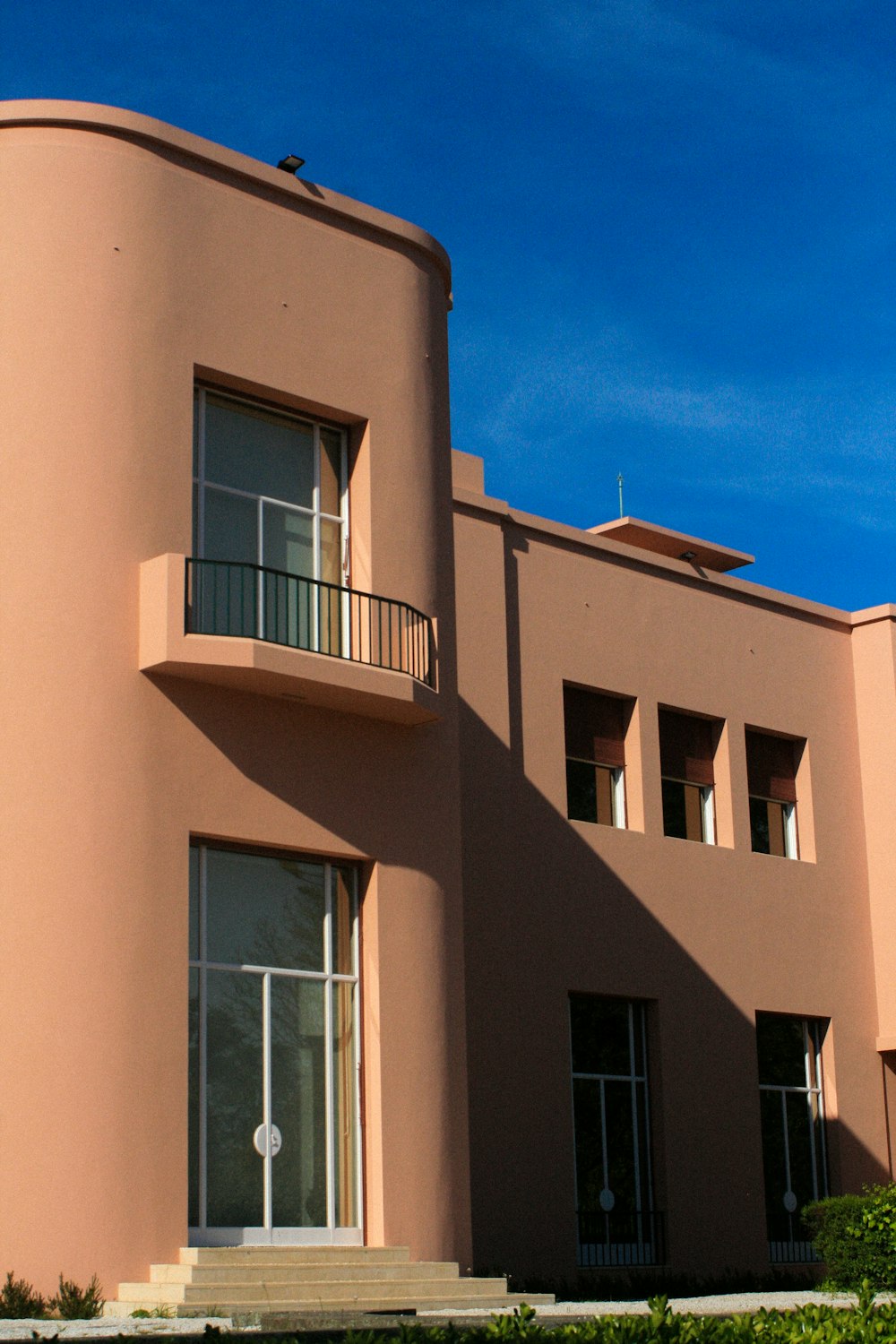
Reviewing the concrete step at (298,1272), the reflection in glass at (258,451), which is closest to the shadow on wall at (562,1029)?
the concrete step at (298,1272)

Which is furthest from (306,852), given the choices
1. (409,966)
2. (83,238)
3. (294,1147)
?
(83,238)

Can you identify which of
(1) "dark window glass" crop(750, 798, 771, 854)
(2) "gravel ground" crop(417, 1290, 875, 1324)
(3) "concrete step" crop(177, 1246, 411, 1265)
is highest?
(1) "dark window glass" crop(750, 798, 771, 854)

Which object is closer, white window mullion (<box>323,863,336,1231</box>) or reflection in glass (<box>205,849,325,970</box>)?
reflection in glass (<box>205,849,325,970</box>)

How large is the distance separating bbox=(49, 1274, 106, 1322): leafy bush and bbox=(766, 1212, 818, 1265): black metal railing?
440 inches

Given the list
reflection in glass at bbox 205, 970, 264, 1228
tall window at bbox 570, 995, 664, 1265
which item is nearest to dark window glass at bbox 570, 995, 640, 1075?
tall window at bbox 570, 995, 664, 1265

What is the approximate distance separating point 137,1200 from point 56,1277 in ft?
2.51

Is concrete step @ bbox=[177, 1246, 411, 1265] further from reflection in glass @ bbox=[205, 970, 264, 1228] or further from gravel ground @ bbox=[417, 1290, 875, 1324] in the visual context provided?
gravel ground @ bbox=[417, 1290, 875, 1324]

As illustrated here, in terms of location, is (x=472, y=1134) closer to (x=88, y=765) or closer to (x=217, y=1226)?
(x=217, y=1226)

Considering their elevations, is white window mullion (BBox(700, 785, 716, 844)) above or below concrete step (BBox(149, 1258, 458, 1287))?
above

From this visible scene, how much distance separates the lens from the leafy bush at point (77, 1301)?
12266 millimetres

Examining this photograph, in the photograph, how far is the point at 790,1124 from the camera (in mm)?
22297

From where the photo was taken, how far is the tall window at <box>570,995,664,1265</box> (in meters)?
19.6

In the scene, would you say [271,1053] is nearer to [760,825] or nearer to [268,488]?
[268,488]

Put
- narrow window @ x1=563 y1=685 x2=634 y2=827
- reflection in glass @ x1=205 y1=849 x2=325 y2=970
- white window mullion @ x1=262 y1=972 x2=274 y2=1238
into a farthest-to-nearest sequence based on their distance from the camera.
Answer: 1. narrow window @ x1=563 y1=685 x2=634 y2=827
2. reflection in glass @ x1=205 y1=849 x2=325 y2=970
3. white window mullion @ x1=262 y1=972 x2=274 y2=1238
